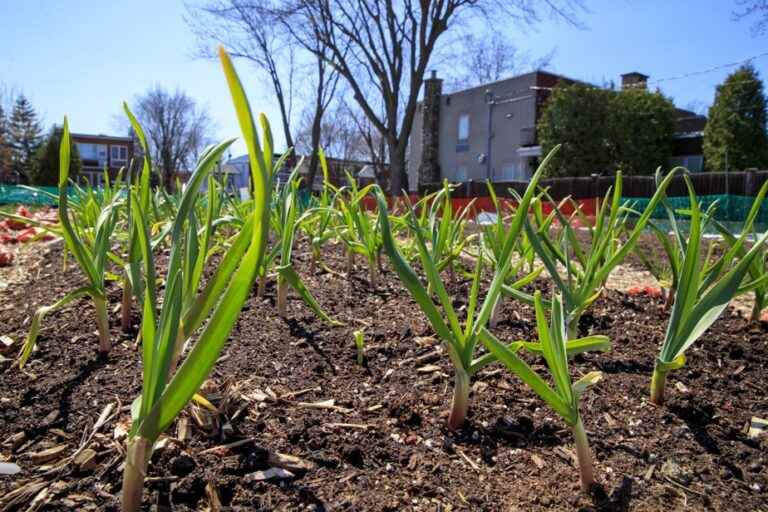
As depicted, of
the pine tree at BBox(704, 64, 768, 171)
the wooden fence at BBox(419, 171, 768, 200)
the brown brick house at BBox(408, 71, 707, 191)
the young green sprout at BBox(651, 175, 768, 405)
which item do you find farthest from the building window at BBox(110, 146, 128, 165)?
the young green sprout at BBox(651, 175, 768, 405)

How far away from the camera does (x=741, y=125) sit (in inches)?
696

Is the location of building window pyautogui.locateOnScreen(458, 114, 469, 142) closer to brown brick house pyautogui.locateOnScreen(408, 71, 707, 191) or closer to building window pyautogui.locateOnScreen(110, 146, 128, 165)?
brown brick house pyautogui.locateOnScreen(408, 71, 707, 191)

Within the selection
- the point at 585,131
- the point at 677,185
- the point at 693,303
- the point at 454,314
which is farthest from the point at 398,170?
the point at 454,314

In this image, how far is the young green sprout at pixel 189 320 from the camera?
19.4 inches

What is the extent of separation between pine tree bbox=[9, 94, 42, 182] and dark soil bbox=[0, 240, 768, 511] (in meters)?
45.4

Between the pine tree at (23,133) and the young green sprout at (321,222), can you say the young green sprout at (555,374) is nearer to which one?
the young green sprout at (321,222)

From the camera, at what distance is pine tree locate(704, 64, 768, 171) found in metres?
17.8

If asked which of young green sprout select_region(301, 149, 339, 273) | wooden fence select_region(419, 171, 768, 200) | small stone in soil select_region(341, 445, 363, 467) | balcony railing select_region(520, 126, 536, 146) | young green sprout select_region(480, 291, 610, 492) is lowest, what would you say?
small stone in soil select_region(341, 445, 363, 467)

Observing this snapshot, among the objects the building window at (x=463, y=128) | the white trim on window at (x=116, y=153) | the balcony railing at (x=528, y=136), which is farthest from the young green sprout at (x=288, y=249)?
the white trim on window at (x=116, y=153)

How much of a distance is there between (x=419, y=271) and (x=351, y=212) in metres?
0.51

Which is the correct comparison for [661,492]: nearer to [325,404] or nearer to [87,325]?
[325,404]

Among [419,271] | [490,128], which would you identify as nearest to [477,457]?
[419,271]

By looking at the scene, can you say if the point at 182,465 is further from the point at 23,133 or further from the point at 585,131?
the point at 23,133

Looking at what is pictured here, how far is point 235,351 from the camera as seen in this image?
129 centimetres
